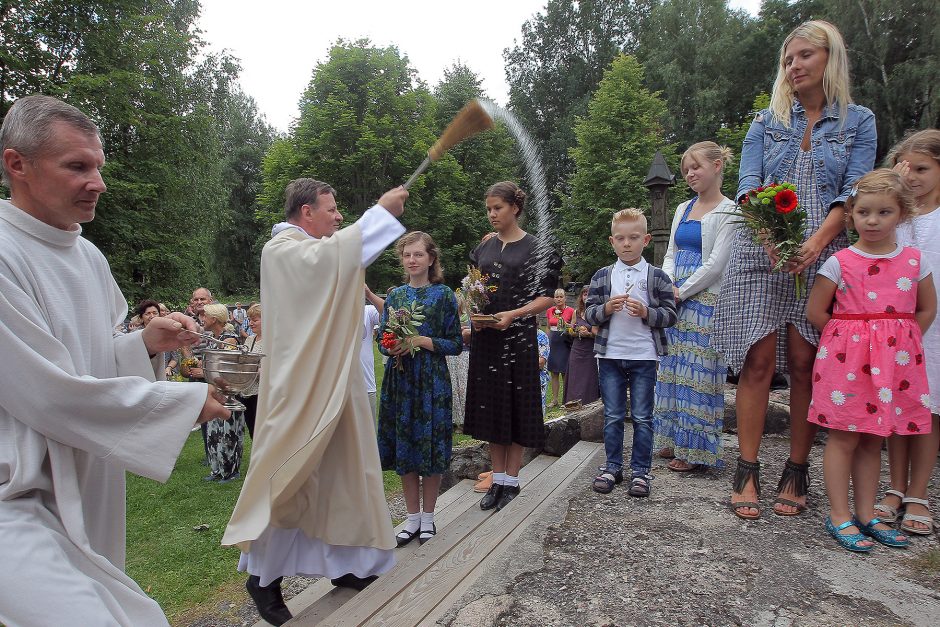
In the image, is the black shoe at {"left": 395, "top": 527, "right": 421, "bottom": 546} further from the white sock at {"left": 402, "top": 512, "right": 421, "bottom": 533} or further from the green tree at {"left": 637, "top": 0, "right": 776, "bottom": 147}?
the green tree at {"left": 637, "top": 0, "right": 776, "bottom": 147}

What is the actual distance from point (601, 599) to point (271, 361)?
1.89 meters

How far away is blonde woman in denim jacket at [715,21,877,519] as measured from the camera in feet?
10.6

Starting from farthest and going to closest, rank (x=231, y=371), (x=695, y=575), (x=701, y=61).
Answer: (x=701, y=61), (x=695, y=575), (x=231, y=371)

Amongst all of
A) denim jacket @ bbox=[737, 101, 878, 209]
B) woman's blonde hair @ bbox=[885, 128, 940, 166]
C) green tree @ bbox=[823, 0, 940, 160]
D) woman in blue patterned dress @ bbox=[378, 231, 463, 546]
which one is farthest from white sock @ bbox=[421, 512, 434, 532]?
green tree @ bbox=[823, 0, 940, 160]

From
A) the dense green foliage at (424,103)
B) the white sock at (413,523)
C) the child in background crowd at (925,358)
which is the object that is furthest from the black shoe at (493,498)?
the dense green foliage at (424,103)

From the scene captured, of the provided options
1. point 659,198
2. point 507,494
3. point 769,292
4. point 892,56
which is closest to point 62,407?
point 507,494

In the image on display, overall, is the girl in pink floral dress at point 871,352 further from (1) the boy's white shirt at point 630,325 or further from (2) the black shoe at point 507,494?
(2) the black shoe at point 507,494

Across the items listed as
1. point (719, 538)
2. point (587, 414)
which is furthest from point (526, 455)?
point (719, 538)

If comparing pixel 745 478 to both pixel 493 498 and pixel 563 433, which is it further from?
pixel 563 433

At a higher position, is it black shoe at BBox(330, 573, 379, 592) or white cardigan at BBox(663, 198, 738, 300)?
white cardigan at BBox(663, 198, 738, 300)

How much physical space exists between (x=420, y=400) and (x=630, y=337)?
1.56m

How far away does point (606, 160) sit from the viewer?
53.8 feet

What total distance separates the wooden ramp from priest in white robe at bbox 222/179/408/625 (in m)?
0.15

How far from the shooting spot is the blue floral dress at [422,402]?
3.76 m
